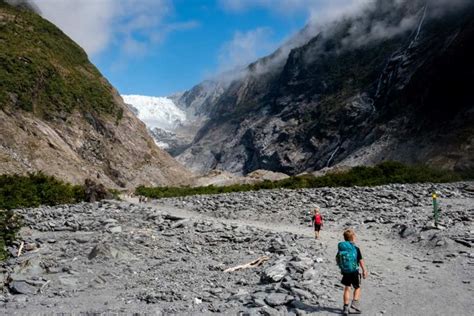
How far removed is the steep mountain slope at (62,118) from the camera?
5800 cm

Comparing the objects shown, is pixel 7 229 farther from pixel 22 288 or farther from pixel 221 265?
pixel 221 265

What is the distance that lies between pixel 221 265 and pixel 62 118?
6484 centimetres

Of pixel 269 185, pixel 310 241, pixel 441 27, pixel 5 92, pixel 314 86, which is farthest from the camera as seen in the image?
pixel 314 86

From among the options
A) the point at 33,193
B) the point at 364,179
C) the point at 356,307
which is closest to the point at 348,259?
the point at 356,307

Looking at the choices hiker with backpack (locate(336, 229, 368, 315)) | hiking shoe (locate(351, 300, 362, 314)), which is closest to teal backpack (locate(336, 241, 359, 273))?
hiker with backpack (locate(336, 229, 368, 315))

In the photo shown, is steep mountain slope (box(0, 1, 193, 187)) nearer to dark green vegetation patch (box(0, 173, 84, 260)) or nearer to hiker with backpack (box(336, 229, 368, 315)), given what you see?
dark green vegetation patch (box(0, 173, 84, 260))

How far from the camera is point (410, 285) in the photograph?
→ 11734mm

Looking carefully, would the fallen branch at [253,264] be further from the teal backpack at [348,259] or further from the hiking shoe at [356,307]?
the hiking shoe at [356,307]

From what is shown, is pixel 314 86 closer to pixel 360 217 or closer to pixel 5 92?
pixel 5 92

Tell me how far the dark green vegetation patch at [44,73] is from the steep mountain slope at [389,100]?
192 ft

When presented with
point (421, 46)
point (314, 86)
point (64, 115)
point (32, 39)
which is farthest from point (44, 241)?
point (314, 86)

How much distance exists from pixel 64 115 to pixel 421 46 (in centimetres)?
10145

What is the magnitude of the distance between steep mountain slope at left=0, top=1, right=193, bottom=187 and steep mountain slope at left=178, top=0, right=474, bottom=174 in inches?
1968

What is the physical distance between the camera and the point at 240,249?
1658 centimetres
